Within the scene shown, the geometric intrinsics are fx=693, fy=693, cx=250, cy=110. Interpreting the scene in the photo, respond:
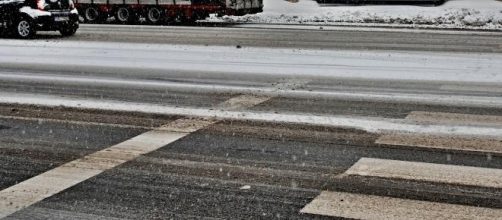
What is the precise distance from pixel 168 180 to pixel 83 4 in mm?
22866

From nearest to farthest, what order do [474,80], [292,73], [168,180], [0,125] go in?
[168,180]
[0,125]
[474,80]
[292,73]

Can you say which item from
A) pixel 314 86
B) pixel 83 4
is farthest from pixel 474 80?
pixel 83 4

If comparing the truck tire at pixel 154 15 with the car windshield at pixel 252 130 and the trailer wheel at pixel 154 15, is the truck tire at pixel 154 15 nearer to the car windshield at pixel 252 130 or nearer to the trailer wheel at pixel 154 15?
the trailer wheel at pixel 154 15

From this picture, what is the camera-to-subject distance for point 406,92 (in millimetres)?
9500

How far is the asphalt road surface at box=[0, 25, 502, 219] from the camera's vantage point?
475 cm

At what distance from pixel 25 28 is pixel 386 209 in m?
15.7

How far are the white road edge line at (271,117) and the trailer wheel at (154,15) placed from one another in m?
16.7

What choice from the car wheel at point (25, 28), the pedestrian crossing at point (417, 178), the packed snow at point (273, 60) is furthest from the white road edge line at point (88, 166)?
the car wheel at point (25, 28)

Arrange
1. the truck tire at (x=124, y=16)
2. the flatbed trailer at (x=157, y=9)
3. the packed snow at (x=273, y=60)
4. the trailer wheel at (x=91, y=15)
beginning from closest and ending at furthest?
the packed snow at (x=273, y=60) < the flatbed trailer at (x=157, y=9) < the truck tire at (x=124, y=16) < the trailer wheel at (x=91, y=15)

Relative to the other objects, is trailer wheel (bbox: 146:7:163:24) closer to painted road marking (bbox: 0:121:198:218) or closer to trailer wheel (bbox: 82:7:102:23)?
trailer wheel (bbox: 82:7:102:23)

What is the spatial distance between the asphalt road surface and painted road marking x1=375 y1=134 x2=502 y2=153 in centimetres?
2

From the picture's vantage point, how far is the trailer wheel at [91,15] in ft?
87.6

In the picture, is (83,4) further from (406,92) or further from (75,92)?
(406,92)

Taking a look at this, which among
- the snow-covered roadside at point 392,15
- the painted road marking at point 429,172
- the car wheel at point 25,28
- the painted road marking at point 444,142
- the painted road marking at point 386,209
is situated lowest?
the snow-covered roadside at point 392,15
